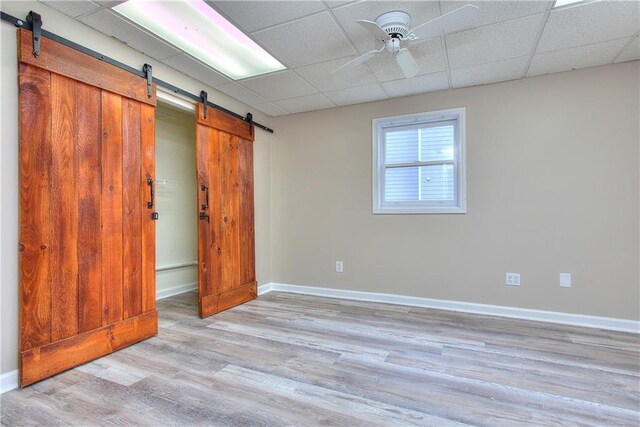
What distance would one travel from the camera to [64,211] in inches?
79.9

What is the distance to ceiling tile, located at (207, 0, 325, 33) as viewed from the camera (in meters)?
1.97

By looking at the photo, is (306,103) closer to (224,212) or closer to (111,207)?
(224,212)

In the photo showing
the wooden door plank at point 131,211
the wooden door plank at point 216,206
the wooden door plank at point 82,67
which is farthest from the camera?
the wooden door plank at point 216,206

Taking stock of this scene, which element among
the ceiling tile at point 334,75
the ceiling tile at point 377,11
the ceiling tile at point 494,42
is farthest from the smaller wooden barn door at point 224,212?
the ceiling tile at point 494,42

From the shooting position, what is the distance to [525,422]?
5.07ft

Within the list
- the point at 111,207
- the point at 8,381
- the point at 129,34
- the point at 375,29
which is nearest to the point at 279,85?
the point at 129,34

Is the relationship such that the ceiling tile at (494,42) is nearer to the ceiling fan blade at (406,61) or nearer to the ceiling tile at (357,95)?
the ceiling fan blade at (406,61)

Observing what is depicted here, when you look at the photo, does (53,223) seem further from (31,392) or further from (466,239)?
(466,239)

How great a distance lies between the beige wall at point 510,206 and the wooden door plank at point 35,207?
2667 millimetres

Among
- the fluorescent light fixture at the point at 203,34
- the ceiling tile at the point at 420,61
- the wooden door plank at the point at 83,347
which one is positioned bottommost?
the wooden door plank at the point at 83,347

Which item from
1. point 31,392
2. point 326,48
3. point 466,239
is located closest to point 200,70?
point 326,48

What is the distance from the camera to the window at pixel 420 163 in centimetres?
337

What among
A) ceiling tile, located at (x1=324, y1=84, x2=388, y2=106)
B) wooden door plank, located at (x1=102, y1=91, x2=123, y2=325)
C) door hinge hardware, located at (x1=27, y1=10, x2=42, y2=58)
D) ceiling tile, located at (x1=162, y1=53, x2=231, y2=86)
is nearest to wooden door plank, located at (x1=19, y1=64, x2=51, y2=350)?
door hinge hardware, located at (x1=27, y1=10, x2=42, y2=58)

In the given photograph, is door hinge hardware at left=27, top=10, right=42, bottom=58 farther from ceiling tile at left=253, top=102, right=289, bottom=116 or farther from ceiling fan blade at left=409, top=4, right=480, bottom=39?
ceiling fan blade at left=409, top=4, right=480, bottom=39
